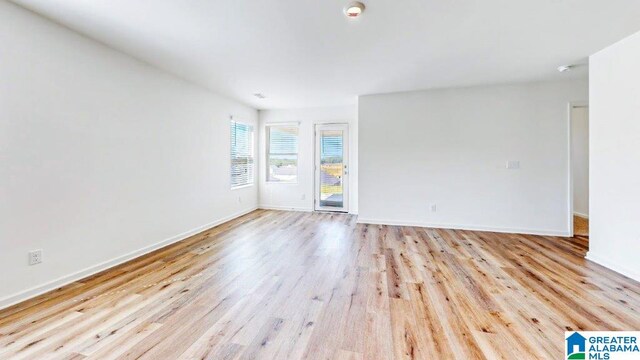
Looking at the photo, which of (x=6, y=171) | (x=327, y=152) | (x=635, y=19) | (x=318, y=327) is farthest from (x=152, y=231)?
(x=635, y=19)

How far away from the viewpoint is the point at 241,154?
5.86m

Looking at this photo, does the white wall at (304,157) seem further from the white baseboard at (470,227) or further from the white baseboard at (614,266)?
the white baseboard at (614,266)

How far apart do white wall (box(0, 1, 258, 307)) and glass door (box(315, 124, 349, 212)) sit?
115 inches

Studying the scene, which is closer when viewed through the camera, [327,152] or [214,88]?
[214,88]

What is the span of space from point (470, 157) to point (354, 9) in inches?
137

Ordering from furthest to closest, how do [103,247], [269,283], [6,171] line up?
[103,247]
[269,283]
[6,171]

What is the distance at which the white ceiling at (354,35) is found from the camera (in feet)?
7.20

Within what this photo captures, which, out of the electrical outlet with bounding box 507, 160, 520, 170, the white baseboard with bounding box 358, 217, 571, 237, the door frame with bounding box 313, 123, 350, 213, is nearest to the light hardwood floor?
the white baseboard with bounding box 358, 217, 571, 237

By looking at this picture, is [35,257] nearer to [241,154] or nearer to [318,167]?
[241,154]

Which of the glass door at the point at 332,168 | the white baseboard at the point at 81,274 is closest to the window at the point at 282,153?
the glass door at the point at 332,168

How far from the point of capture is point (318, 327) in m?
1.88

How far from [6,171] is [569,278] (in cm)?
516

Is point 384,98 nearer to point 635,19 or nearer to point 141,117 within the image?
point 635,19

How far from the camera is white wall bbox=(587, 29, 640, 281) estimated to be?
2660mm
